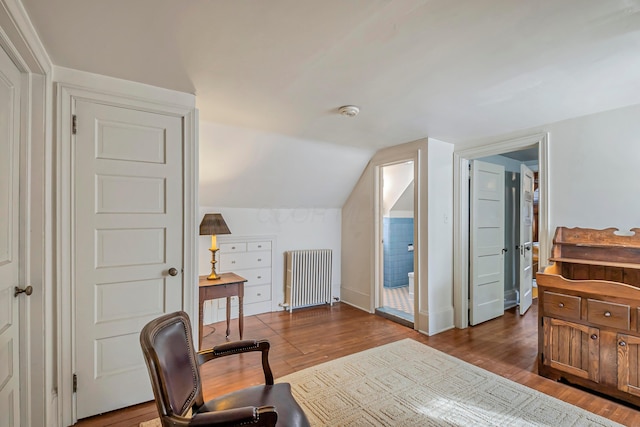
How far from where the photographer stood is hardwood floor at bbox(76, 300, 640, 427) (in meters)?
2.12

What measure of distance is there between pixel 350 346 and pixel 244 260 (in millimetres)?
1758

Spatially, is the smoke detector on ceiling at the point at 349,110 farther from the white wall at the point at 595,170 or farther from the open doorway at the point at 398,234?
the open doorway at the point at 398,234

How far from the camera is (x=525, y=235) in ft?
13.8

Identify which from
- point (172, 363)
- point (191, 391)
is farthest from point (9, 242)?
point (191, 391)

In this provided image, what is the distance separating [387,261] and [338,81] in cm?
409

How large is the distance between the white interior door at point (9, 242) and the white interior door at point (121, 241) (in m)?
0.37

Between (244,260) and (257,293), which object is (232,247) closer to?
(244,260)

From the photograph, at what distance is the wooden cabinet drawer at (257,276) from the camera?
4036mm

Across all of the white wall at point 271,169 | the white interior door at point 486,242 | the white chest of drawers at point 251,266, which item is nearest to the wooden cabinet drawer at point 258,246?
the white chest of drawers at point 251,266

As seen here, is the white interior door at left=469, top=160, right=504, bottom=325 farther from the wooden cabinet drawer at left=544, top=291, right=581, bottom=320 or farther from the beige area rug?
the beige area rug

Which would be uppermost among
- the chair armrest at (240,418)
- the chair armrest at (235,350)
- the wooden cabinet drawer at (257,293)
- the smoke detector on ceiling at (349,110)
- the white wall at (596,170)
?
the smoke detector on ceiling at (349,110)

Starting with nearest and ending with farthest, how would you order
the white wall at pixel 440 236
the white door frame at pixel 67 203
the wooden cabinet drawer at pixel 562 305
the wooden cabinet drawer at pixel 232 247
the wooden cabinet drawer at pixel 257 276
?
the white door frame at pixel 67 203 → the wooden cabinet drawer at pixel 562 305 → the white wall at pixel 440 236 → the wooden cabinet drawer at pixel 232 247 → the wooden cabinet drawer at pixel 257 276

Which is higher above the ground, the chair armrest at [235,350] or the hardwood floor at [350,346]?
the chair armrest at [235,350]

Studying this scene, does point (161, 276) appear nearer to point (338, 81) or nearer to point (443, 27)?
point (338, 81)
